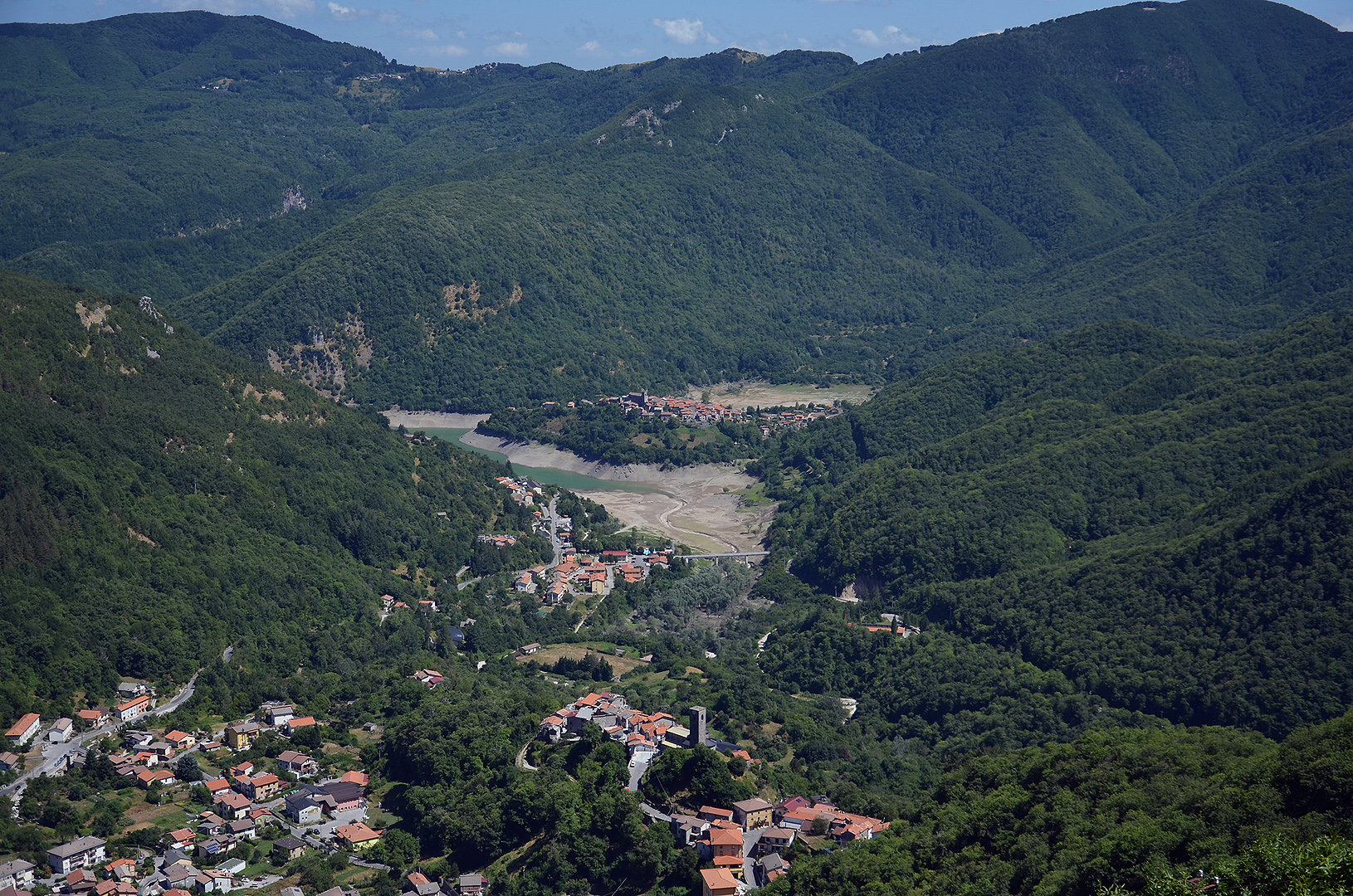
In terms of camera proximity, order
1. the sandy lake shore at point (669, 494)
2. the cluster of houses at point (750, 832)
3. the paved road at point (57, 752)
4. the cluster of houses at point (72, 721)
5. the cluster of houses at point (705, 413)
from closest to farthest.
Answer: the cluster of houses at point (750, 832)
the paved road at point (57, 752)
the cluster of houses at point (72, 721)
the sandy lake shore at point (669, 494)
the cluster of houses at point (705, 413)

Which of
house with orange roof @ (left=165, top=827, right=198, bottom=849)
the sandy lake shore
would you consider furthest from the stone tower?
the sandy lake shore

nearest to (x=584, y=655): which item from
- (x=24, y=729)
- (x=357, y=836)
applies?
(x=357, y=836)

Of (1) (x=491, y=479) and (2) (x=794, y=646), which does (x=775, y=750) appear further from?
(1) (x=491, y=479)

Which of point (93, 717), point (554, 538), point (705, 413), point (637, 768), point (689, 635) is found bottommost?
point (689, 635)

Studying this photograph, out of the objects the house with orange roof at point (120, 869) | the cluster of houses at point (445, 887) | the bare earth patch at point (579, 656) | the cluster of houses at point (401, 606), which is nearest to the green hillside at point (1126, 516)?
the bare earth patch at point (579, 656)

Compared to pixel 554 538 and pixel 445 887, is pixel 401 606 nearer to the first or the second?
pixel 554 538

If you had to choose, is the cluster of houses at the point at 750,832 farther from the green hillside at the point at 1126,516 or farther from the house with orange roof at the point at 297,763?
the green hillside at the point at 1126,516

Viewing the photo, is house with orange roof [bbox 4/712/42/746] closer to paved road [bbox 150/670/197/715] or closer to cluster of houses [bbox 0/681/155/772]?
cluster of houses [bbox 0/681/155/772]

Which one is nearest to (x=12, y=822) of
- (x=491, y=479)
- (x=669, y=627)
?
(x=669, y=627)
